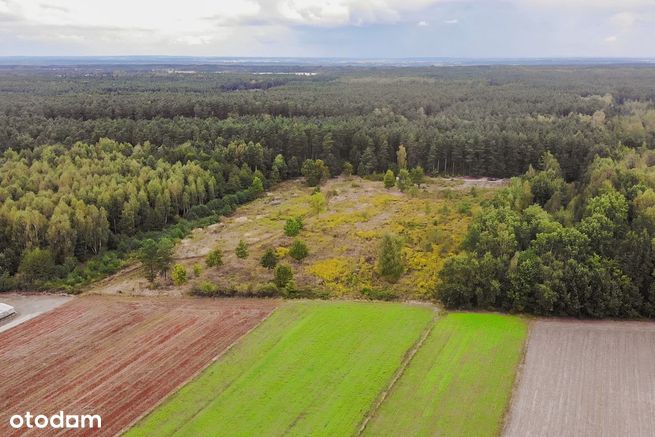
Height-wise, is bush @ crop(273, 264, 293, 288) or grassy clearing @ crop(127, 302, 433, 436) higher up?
bush @ crop(273, 264, 293, 288)

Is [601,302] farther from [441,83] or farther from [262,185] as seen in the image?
[441,83]

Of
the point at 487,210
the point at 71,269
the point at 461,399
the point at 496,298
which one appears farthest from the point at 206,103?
the point at 461,399

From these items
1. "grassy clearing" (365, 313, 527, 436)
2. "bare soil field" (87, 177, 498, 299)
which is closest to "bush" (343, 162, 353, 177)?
"bare soil field" (87, 177, 498, 299)

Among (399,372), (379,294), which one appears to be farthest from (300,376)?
(379,294)

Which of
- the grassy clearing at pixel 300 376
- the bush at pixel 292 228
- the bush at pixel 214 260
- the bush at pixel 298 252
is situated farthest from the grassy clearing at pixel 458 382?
the bush at pixel 292 228

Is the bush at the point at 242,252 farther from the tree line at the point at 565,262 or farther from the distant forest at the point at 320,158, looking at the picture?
the tree line at the point at 565,262

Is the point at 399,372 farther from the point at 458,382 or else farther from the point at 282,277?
the point at 282,277
